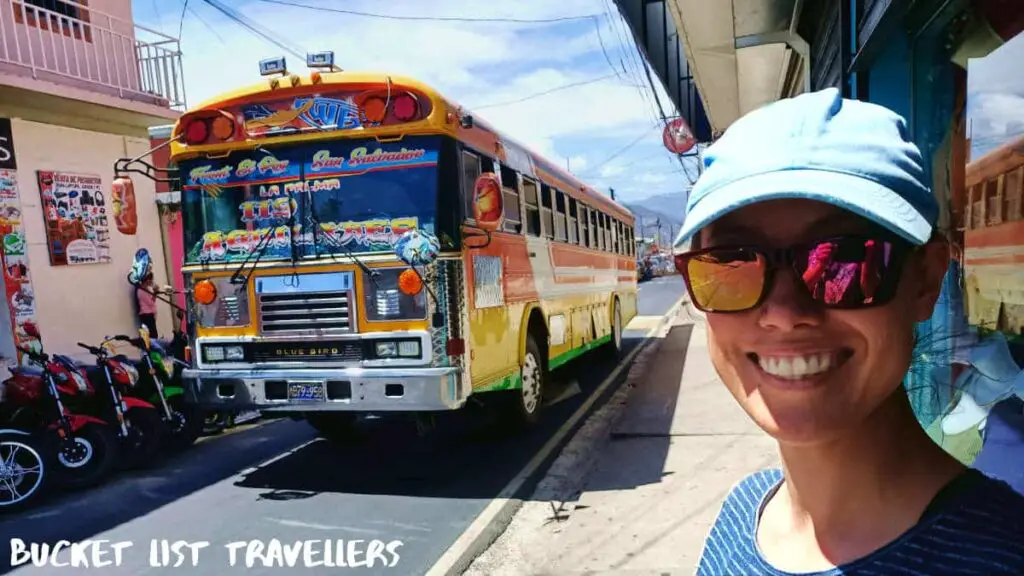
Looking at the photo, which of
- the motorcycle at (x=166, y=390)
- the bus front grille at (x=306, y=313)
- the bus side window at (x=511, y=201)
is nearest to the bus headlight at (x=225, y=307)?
the bus front grille at (x=306, y=313)

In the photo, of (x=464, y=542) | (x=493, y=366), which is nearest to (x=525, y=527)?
(x=464, y=542)

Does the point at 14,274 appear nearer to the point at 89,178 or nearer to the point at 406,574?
the point at 89,178

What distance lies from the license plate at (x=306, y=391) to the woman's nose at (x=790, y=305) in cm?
464

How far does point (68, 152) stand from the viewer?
999cm

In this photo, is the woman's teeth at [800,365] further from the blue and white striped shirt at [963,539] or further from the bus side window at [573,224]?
the bus side window at [573,224]

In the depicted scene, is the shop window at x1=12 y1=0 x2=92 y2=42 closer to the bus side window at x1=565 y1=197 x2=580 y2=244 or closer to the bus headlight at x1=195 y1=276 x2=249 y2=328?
the bus headlight at x1=195 y1=276 x2=249 y2=328

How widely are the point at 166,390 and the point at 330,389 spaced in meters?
2.40

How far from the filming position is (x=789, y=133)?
3.31 ft

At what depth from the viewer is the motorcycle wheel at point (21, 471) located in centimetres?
517

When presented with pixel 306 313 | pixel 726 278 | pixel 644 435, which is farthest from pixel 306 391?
pixel 726 278

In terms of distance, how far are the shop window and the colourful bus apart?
17.3ft

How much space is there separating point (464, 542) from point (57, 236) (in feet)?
28.4

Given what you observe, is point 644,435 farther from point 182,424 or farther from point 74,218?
point 74,218

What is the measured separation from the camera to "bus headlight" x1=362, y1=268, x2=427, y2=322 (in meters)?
5.16
